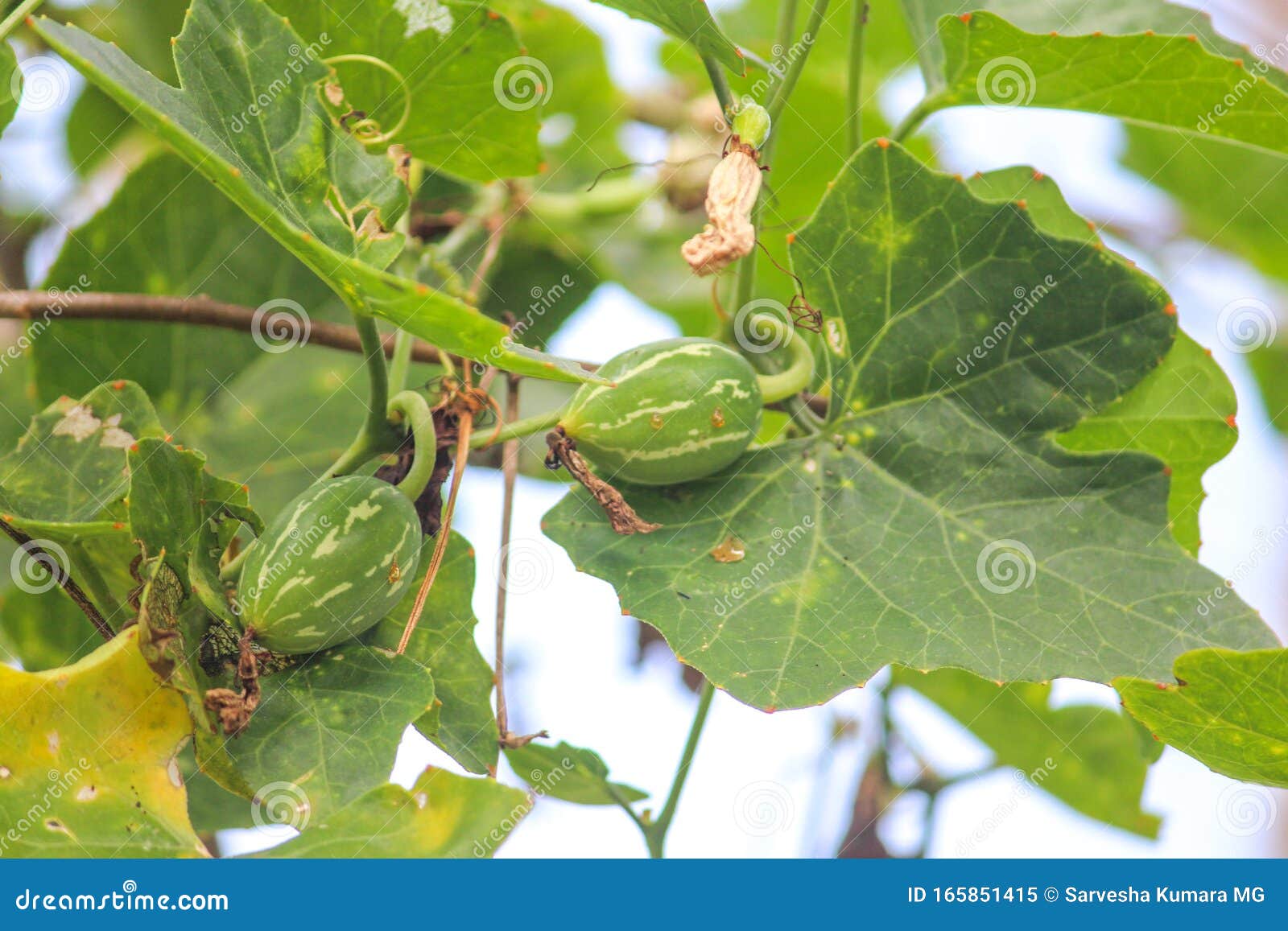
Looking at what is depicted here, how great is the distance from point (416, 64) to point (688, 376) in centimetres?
61

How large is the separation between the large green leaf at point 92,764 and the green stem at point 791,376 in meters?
0.81

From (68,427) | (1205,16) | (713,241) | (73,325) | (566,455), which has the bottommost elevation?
(68,427)

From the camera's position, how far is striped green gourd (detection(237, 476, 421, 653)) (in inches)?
46.7

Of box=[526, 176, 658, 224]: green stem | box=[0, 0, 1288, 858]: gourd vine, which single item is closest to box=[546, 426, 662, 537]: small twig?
box=[0, 0, 1288, 858]: gourd vine

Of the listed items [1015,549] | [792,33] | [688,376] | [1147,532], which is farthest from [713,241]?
[1147,532]

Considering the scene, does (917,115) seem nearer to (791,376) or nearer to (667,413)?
(791,376)

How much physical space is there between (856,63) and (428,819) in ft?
3.70

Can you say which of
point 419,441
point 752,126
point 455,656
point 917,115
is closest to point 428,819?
point 455,656

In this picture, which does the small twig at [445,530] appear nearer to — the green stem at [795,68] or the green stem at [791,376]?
the green stem at [791,376]

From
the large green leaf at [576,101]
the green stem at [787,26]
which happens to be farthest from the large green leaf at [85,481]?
the large green leaf at [576,101]

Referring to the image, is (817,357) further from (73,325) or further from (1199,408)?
(73,325)

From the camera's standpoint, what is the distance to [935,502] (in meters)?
1.45

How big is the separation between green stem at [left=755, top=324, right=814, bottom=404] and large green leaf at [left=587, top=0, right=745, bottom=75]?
0.34 m

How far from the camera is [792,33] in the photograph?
1.45 metres
